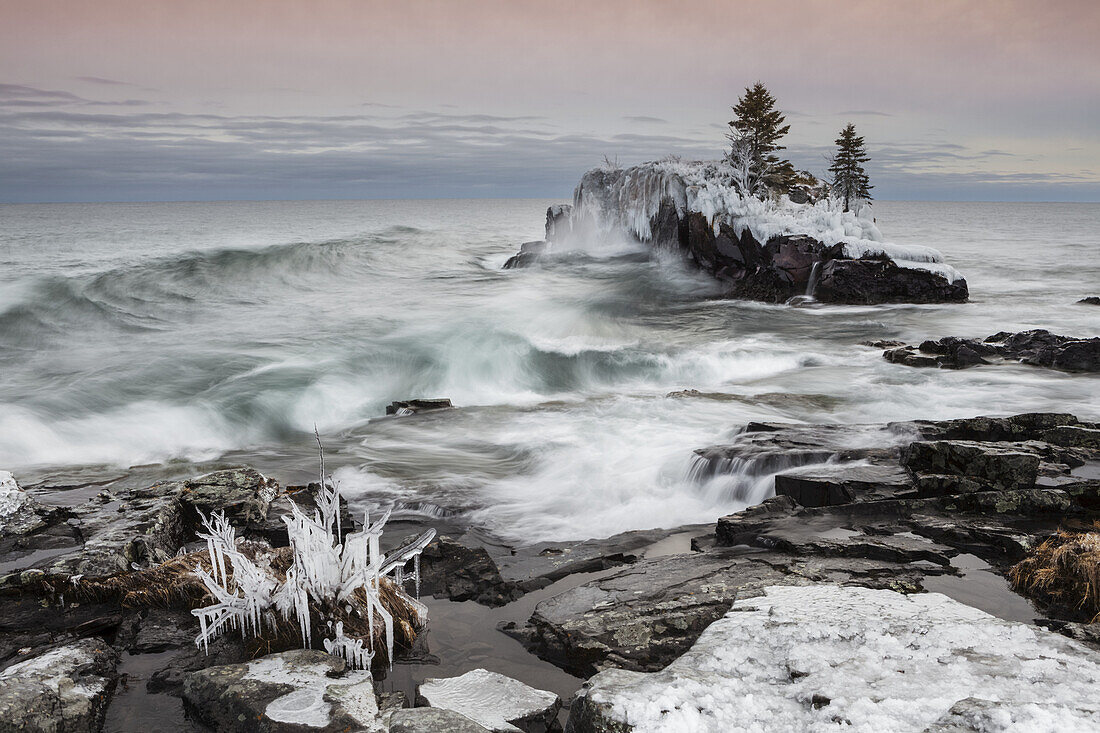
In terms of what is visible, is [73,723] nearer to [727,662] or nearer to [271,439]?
[727,662]

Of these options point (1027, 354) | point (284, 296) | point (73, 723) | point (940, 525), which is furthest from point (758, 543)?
point (284, 296)

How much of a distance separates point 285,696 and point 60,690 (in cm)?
132

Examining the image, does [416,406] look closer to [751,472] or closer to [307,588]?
[751,472]

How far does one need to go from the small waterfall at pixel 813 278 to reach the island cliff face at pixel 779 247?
0.11 ft

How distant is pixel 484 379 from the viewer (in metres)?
17.5

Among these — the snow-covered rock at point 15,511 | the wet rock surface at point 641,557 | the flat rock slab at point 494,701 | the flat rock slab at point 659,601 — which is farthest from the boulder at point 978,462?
the snow-covered rock at point 15,511

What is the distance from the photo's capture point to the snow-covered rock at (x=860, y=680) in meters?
3.47

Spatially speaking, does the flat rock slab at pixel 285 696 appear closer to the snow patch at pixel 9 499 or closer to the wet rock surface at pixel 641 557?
the wet rock surface at pixel 641 557

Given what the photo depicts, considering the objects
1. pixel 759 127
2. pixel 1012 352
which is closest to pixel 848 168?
pixel 759 127

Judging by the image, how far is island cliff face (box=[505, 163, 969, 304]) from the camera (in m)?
25.1

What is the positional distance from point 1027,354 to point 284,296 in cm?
2679

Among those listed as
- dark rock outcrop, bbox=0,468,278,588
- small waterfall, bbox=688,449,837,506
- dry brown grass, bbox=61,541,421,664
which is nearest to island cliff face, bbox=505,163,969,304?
small waterfall, bbox=688,449,837,506

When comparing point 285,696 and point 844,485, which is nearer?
point 285,696

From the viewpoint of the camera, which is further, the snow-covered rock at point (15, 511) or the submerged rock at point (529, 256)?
the submerged rock at point (529, 256)
